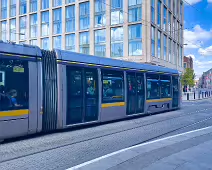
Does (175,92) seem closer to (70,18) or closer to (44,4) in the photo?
(70,18)

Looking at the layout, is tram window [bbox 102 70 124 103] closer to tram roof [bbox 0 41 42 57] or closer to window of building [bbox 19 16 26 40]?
tram roof [bbox 0 41 42 57]

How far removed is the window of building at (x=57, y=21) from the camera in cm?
4153

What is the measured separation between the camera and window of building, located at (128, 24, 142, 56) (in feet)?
110

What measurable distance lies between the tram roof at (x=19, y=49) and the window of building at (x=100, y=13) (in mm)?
30898

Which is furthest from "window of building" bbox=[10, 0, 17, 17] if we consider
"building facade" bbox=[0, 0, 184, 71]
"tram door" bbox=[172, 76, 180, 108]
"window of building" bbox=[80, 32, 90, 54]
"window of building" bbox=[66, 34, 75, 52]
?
"tram door" bbox=[172, 76, 180, 108]

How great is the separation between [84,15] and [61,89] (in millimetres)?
33656

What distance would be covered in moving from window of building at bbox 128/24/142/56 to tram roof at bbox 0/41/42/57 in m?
27.9

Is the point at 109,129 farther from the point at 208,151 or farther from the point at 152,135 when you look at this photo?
the point at 208,151

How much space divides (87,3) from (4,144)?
35.8 metres

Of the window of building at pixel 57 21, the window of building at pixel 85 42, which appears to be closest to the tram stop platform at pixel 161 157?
the window of building at pixel 85 42

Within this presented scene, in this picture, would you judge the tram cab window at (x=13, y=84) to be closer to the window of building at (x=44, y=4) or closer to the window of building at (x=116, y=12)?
the window of building at (x=116, y=12)

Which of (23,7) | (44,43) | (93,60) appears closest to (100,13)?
(44,43)

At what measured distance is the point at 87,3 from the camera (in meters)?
38.2

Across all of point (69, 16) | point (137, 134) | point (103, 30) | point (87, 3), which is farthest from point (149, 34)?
point (137, 134)
